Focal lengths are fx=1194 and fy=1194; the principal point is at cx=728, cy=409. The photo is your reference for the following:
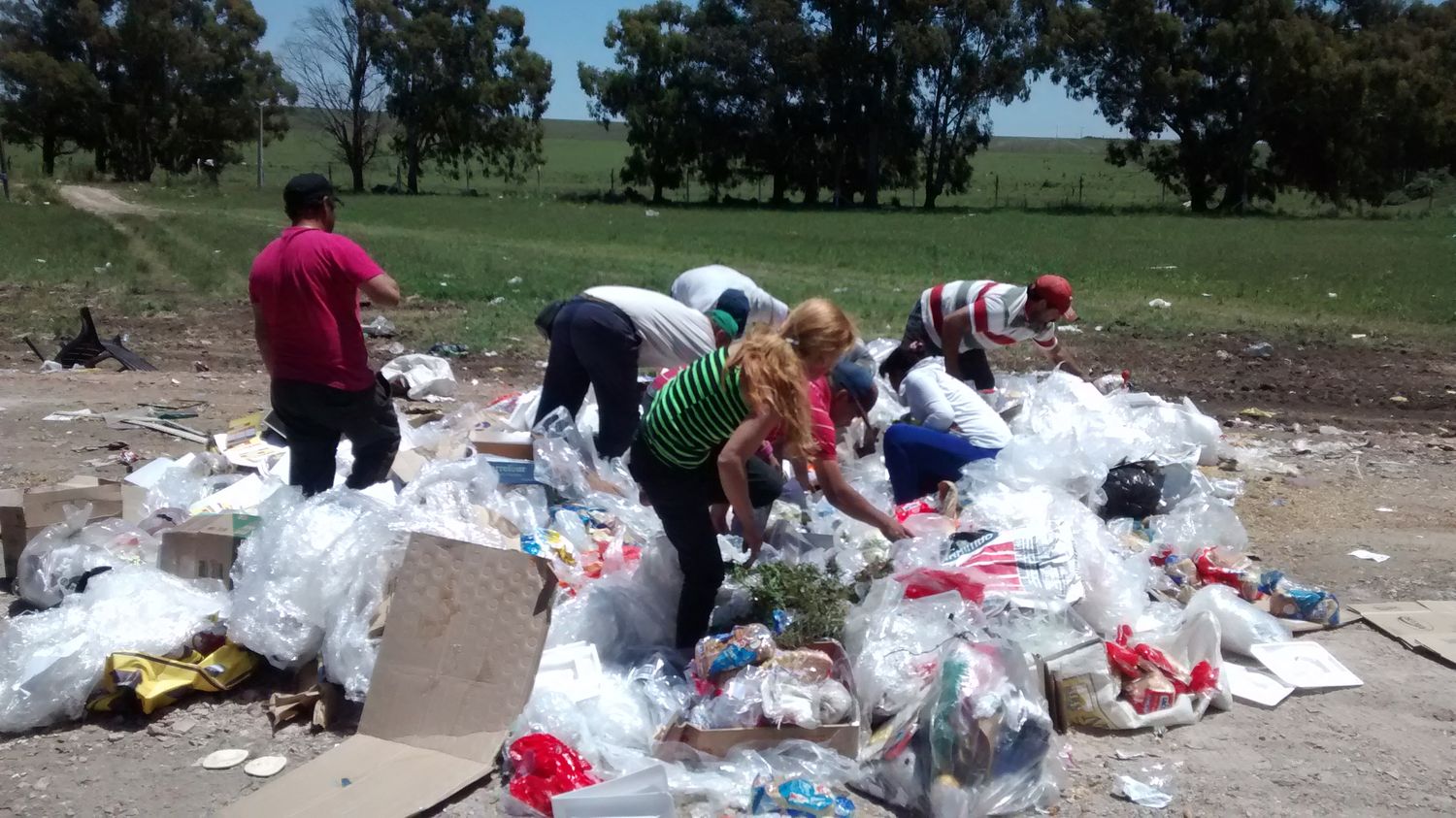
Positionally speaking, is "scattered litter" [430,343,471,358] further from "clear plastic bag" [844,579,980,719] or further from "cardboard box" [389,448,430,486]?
"clear plastic bag" [844,579,980,719]

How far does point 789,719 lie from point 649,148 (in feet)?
129

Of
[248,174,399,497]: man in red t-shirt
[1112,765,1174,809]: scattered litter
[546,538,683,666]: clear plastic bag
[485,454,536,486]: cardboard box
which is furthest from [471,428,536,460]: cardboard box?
[1112,765,1174,809]: scattered litter

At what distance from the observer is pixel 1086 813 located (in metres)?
3.03

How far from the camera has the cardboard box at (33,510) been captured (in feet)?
14.2

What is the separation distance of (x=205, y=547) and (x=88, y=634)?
49cm

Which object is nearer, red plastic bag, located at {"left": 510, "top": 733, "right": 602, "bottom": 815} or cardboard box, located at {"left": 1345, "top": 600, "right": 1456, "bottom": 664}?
red plastic bag, located at {"left": 510, "top": 733, "right": 602, "bottom": 815}

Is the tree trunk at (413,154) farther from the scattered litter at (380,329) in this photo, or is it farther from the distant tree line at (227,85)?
the scattered litter at (380,329)

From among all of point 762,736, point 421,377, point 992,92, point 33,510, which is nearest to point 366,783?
point 762,736

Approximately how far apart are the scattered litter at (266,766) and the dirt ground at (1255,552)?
33 millimetres

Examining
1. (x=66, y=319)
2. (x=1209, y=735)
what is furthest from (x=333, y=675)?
(x=66, y=319)

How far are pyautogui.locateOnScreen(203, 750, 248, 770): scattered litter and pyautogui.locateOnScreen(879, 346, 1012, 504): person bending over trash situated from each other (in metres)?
2.70

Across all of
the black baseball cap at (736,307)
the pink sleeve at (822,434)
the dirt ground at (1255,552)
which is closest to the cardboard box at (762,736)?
the dirt ground at (1255,552)

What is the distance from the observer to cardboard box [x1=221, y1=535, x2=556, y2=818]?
2975 mm

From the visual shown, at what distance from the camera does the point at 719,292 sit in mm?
5391
